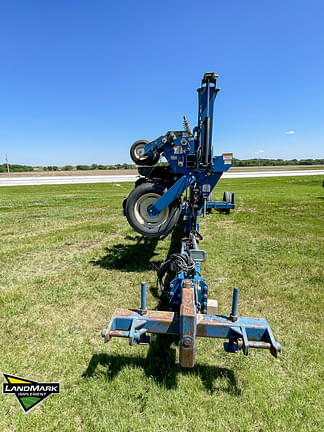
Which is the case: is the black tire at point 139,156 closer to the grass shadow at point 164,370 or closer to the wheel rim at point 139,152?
the wheel rim at point 139,152

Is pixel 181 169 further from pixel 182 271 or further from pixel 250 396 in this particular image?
pixel 250 396

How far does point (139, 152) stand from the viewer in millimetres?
5035

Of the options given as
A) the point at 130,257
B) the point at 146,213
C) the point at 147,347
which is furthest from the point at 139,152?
the point at 147,347

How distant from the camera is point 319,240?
709cm

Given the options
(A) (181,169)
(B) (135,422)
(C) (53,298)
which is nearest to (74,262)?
(C) (53,298)

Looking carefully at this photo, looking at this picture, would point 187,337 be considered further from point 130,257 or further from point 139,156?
point 130,257

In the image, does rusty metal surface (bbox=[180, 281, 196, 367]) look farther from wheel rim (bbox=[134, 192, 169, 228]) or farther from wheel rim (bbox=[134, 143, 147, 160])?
wheel rim (bbox=[134, 143, 147, 160])

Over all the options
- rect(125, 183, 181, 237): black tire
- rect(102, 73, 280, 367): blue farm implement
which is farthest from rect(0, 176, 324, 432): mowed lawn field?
rect(125, 183, 181, 237): black tire

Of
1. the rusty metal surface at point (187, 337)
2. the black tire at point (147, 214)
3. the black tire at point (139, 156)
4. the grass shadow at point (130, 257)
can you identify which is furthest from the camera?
the grass shadow at point (130, 257)

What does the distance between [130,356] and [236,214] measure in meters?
9.37

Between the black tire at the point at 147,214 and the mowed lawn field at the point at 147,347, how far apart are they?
1.06 meters

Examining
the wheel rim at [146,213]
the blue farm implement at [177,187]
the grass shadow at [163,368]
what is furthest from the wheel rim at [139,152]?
the grass shadow at [163,368]

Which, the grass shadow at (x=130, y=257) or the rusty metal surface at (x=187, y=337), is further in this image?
the grass shadow at (x=130, y=257)

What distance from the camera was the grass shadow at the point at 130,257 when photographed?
17.5 feet
